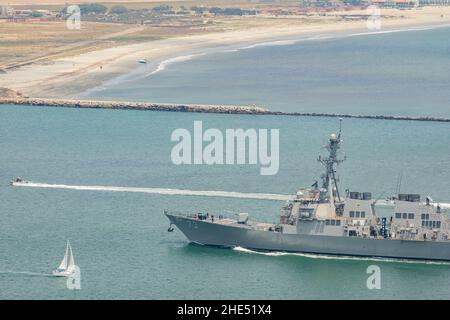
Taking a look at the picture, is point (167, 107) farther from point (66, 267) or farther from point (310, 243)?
point (66, 267)

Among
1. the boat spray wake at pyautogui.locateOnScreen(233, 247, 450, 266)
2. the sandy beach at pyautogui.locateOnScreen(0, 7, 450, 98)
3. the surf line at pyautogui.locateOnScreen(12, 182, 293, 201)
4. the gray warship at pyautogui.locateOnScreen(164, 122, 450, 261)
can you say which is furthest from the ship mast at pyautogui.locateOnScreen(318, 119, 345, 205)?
the sandy beach at pyautogui.locateOnScreen(0, 7, 450, 98)

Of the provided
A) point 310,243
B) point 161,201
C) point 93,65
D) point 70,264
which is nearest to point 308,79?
point 93,65

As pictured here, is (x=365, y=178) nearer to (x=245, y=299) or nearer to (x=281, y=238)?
(x=281, y=238)

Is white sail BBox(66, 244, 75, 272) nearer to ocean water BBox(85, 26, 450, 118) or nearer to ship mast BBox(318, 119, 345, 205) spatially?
ship mast BBox(318, 119, 345, 205)

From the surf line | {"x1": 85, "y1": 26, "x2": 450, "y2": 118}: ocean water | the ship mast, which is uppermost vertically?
the ship mast

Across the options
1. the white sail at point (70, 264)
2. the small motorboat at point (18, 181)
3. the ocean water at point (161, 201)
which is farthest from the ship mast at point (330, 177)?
the small motorboat at point (18, 181)

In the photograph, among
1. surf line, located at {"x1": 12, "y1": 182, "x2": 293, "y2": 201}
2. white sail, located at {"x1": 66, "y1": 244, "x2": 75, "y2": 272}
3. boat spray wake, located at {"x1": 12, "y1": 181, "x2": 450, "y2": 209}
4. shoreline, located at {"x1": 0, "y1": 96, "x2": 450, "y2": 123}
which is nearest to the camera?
white sail, located at {"x1": 66, "y1": 244, "x2": 75, "y2": 272}
